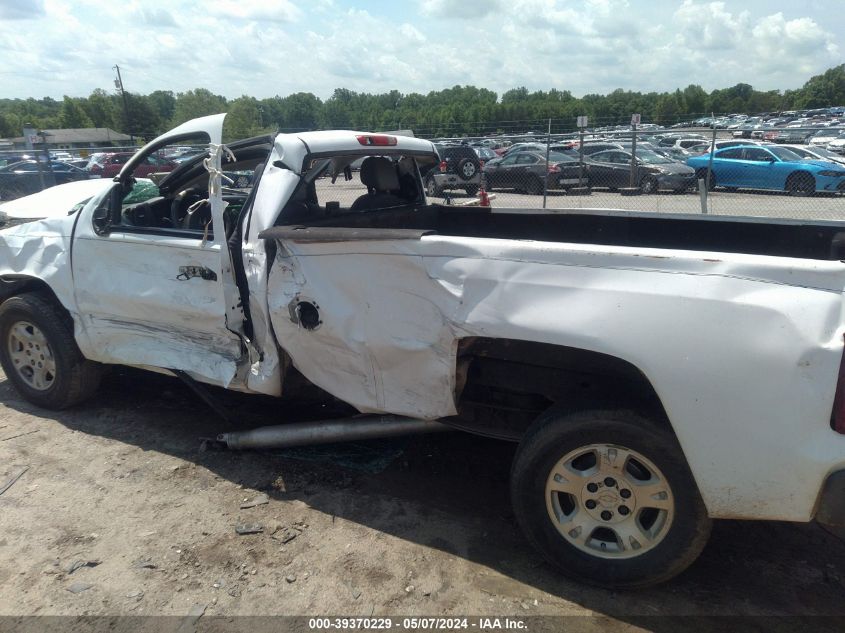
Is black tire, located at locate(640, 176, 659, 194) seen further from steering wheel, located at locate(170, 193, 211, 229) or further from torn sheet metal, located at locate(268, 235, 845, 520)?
torn sheet metal, located at locate(268, 235, 845, 520)

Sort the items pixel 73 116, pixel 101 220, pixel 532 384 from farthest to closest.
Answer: pixel 73 116 → pixel 101 220 → pixel 532 384

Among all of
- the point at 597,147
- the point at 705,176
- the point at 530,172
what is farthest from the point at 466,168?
the point at 705,176

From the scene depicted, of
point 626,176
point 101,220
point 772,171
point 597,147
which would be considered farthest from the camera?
point 597,147

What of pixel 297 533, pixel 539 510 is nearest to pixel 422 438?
pixel 297 533

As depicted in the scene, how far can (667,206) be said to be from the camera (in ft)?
51.8

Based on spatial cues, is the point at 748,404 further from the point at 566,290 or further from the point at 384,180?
the point at 384,180

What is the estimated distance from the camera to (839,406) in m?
2.14

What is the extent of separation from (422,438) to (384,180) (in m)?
1.81

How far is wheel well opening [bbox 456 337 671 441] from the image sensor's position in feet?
8.65

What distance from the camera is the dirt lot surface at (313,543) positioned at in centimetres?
274

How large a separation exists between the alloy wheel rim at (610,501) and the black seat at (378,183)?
2.41 meters

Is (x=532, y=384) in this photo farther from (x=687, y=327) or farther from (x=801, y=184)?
(x=801, y=184)

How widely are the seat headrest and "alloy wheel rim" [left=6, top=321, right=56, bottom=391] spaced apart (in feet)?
8.20

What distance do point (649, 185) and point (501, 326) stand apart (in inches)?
640
